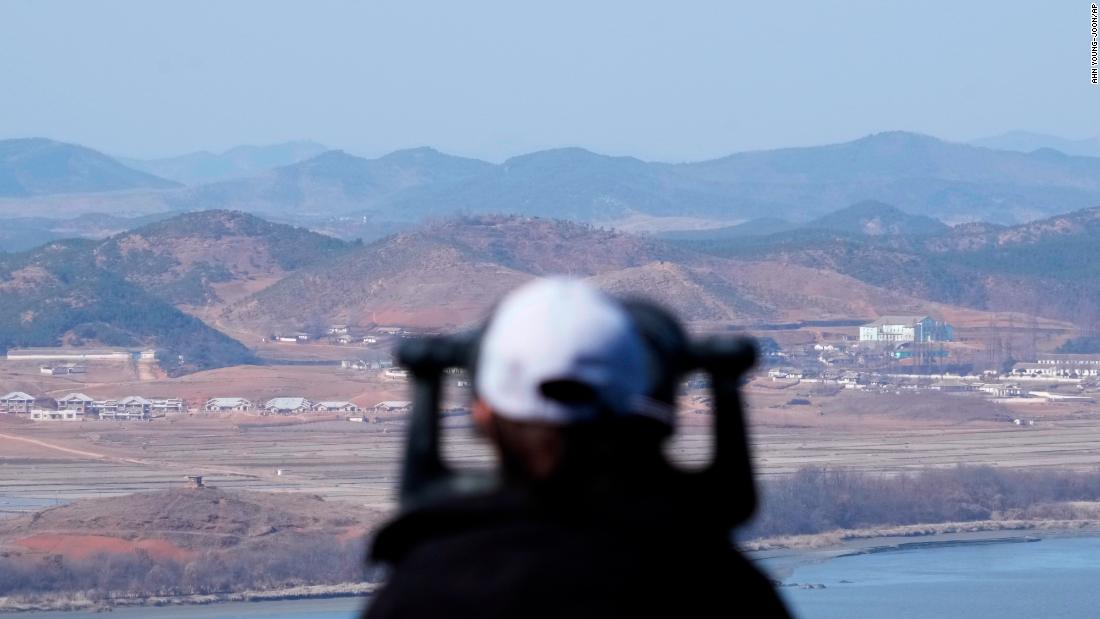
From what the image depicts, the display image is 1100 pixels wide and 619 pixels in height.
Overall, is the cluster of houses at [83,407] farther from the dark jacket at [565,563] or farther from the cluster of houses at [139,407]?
the dark jacket at [565,563]

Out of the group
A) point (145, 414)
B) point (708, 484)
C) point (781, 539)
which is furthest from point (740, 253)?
point (708, 484)

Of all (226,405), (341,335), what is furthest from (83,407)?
(341,335)

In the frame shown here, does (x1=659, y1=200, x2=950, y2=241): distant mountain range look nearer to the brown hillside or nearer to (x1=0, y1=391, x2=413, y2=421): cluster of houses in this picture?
(x1=0, y1=391, x2=413, y2=421): cluster of houses

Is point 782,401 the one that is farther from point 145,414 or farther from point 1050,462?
point 145,414

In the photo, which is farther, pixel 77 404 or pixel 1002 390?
pixel 1002 390

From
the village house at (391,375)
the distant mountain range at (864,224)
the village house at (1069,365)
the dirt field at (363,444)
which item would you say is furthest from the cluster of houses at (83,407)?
the distant mountain range at (864,224)

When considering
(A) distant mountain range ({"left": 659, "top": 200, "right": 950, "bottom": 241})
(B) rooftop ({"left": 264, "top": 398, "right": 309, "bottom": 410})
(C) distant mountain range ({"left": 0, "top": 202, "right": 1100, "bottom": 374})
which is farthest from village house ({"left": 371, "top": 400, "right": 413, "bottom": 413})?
(A) distant mountain range ({"left": 659, "top": 200, "right": 950, "bottom": 241})

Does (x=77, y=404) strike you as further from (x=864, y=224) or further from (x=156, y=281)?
(x=864, y=224)

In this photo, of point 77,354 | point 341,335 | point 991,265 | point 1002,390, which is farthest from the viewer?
point 991,265
